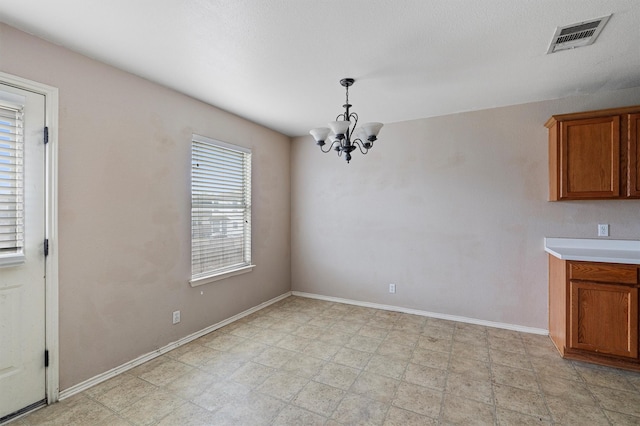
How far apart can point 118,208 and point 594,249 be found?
14.9ft

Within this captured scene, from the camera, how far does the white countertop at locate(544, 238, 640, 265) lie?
2502mm

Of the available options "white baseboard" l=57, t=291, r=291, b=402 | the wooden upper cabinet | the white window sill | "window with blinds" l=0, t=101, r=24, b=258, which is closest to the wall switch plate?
the wooden upper cabinet

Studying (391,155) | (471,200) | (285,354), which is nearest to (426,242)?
(471,200)

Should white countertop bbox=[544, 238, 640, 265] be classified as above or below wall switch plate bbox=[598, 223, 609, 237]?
below

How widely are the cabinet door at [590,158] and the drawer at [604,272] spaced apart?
0.70m

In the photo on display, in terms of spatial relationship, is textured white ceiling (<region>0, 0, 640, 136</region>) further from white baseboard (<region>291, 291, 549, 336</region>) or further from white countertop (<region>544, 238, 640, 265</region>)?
white baseboard (<region>291, 291, 549, 336</region>)

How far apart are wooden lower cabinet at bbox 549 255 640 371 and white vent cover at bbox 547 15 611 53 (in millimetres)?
1781

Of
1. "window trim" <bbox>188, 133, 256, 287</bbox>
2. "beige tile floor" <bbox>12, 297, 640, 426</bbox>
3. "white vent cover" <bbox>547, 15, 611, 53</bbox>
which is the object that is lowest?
"beige tile floor" <bbox>12, 297, 640, 426</bbox>

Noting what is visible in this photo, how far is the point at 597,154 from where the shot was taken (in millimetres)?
2756

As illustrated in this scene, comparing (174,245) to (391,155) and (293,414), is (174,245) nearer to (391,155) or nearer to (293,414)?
(293,414)

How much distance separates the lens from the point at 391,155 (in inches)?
157

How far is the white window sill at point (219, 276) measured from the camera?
313 centimetres

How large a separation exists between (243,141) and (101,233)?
1.98m

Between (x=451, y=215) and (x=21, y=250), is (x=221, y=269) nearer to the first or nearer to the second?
(x=21, y=250)
